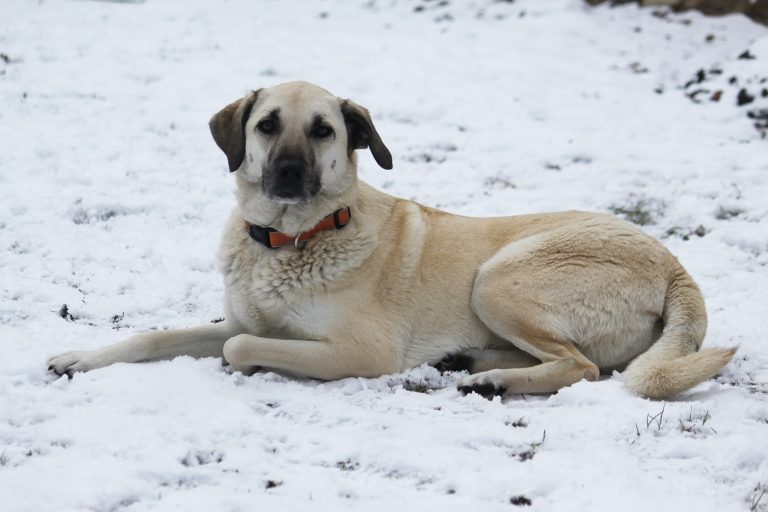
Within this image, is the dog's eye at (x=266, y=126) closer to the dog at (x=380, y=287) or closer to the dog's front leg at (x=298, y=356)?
the dog at (x=380, y=287)

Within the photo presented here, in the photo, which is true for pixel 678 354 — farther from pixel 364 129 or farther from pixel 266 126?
pixel 266 126

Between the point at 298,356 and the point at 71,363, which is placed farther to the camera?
the point at 298,356

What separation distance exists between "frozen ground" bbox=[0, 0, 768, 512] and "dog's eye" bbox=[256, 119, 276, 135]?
1.35 m

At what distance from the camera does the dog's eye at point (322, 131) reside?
14.5 feet

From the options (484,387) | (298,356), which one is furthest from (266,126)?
(484,387)

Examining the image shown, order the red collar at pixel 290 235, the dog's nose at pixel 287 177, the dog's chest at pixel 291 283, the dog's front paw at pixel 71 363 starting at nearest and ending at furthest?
1. the dog's front paw at pixel 71 363
2. the dog's nose at pixel 287 177
3. the dog's chest at pixel 291 283
4. the red collar at pixel 290 235

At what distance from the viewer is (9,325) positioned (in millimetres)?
4562

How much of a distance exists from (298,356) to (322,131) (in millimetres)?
1290

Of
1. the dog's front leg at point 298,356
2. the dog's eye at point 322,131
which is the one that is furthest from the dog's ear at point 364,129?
the dog's front leg at point 298,356

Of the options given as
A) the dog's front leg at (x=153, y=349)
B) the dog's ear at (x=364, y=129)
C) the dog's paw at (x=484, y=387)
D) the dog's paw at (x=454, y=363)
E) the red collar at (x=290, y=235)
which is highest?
the dog's ear at (x=364, y=129)

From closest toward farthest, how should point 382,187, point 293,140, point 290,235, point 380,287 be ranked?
point 293,140
point 290,235
point 380,287
point 382,187

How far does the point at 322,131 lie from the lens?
14.6ft

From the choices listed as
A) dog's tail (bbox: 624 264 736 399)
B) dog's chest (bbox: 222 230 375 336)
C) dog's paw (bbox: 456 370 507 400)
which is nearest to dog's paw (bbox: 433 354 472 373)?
dog's paw (bbox: 456 370 507 400)

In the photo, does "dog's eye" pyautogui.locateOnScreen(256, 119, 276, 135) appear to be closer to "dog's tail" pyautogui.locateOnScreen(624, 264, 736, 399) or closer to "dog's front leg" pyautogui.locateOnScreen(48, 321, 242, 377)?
"dog's front leg" pyautogui.locateOnScreen(48, 321, 242, 377)
